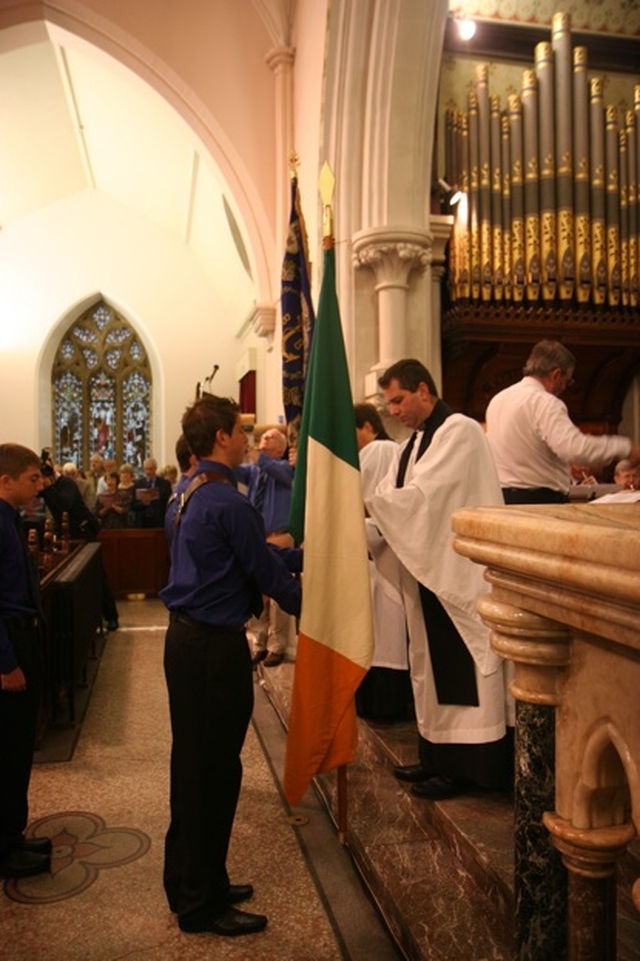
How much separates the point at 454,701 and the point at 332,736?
46 centimetres

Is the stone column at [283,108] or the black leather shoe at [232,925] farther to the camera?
the stone column at [283,108]

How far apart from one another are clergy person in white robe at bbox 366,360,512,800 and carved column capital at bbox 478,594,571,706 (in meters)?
1.52

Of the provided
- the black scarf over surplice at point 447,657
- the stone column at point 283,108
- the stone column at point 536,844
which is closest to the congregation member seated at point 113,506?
the stone column at point 283,108

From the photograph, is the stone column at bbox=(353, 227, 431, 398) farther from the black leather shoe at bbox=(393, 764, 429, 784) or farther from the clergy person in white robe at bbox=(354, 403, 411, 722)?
the black leather shoe at bbox=(393, 764, 429, 784)

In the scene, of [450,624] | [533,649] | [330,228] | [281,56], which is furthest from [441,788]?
[281,56]

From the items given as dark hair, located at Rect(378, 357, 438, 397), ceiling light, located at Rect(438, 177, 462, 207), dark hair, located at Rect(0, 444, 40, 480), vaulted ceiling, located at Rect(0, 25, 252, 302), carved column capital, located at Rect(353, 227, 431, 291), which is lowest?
dark hair, located at Rect(0, 444, 40, 480)

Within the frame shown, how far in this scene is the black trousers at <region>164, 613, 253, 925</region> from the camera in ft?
7.57

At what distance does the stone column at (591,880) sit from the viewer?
1.16 m

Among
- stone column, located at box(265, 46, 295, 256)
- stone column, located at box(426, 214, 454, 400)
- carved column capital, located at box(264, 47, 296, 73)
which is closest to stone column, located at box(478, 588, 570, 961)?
stone column, located at box(426, 214, 454, 400)

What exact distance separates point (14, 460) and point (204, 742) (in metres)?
1.21

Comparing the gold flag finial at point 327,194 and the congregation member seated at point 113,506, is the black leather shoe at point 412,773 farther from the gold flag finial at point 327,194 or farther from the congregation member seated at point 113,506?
the congregation member seated at point 113,506

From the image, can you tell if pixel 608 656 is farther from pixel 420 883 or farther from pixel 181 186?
pixel 181 186

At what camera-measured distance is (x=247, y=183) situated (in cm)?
742

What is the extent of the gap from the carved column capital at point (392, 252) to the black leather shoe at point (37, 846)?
3.67 m
